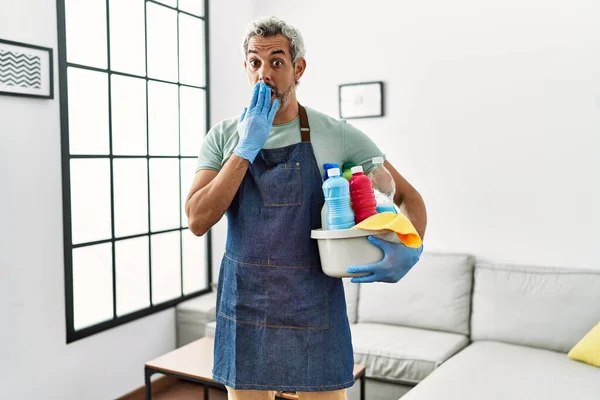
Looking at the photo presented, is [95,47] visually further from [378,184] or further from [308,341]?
[308,341]

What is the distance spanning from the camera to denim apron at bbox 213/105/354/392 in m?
1.33

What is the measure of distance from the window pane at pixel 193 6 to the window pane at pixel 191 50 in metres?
0.04

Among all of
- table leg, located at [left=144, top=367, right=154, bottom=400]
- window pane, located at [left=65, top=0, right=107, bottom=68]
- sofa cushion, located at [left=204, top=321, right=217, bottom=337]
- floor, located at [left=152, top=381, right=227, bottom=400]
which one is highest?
window pane, located at [left=65, top=0, right=107, bottom=68]

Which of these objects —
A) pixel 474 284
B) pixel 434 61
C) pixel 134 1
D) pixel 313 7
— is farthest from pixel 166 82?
pixel 474 284

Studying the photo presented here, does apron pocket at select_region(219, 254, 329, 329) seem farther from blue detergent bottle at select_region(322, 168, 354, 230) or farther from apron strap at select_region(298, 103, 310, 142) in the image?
apron strap at select_region(298, 103, 310, 142)

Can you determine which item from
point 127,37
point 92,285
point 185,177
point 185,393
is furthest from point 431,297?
point 127,37

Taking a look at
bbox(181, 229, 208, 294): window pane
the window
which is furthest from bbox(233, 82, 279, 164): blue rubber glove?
bbox(181, 229, 208, 294): window pane

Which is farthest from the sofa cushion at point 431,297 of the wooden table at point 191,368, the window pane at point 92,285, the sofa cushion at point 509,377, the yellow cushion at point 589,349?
the window pane at point 92,285

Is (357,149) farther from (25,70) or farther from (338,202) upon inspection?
(25,70)

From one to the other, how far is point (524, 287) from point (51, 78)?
2385 mm

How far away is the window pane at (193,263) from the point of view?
351 centimetres

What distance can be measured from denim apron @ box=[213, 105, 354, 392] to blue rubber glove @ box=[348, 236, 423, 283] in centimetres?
11

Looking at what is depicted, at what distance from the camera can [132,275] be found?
3.09 metres

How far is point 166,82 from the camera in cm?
328
